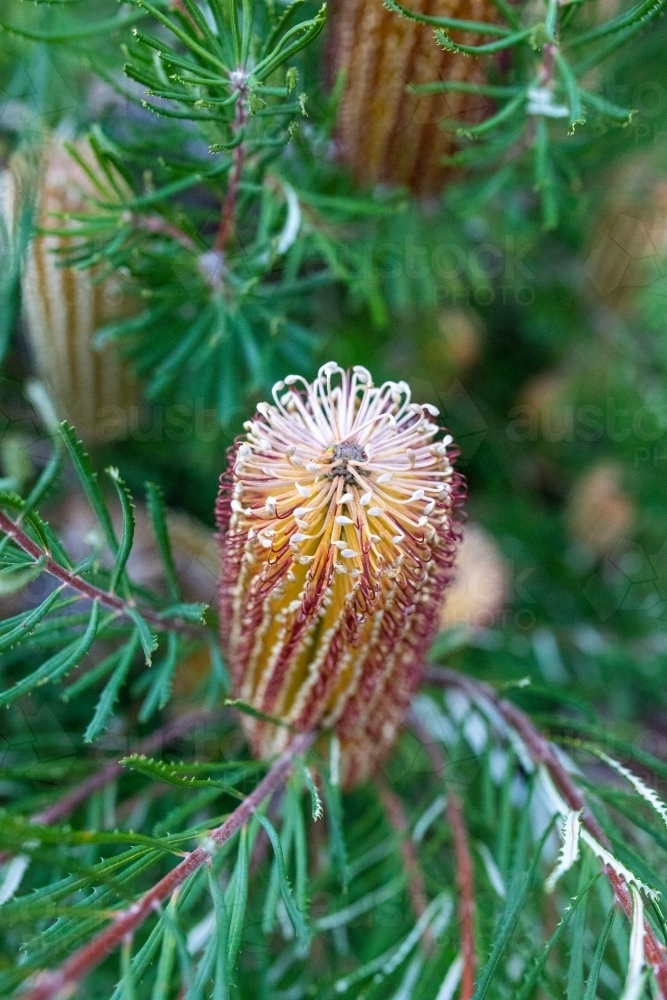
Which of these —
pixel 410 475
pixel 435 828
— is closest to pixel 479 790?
pixel 435 828

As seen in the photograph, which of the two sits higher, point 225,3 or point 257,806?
point 225,3

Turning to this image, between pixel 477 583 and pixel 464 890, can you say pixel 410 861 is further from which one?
pixel 477 583

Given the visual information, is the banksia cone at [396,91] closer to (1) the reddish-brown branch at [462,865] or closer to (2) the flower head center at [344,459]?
(2) the flower head center at [344,459]

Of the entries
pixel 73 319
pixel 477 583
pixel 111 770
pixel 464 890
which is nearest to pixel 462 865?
pixel 464 890

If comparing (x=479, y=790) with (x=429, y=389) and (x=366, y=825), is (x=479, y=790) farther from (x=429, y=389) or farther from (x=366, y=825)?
(x=429, y=389)

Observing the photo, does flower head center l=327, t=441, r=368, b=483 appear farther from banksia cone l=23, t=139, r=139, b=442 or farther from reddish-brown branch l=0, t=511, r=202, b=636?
banksia cone l=23, t=139, r=139, b=442

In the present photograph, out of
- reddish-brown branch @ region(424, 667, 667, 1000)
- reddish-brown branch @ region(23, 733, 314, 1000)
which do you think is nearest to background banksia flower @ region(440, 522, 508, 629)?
reddish-brown branch @ region(424, 667, 667, 1000)
